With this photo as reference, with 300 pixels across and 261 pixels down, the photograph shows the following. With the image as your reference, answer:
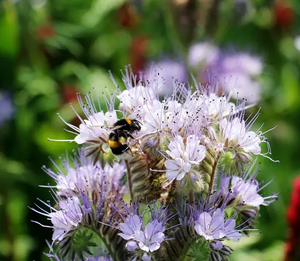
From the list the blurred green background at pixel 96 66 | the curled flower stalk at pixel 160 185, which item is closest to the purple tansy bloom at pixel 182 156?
the curled flower stalk at pixel 160 185

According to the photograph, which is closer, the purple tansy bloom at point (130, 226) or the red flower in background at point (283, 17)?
the purple tansy bloom at point (130, 226)

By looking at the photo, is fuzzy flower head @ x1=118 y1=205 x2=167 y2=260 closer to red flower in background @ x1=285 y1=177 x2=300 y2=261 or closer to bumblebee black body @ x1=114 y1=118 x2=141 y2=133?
bumblebee black body @ x1=114 y1=118 x2=141 y2=133

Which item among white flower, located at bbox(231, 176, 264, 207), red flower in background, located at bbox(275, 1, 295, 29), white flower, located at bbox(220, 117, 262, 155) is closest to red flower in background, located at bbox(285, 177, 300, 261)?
white flower, located at bbox(231, 176, 264, 207)

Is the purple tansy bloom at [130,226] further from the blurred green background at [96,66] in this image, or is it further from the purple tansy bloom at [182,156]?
the blurred green background at [96,66]

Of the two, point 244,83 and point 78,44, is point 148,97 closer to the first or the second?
point 244,83

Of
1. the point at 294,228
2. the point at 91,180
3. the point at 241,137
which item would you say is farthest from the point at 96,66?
the point at 241,137

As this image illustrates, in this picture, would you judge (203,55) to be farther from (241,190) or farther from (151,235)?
(151,235)

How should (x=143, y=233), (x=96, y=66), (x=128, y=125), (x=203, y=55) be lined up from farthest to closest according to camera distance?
(x=96, y=66) < (x=203, y=55) < (x=128, y=125) < (x=143, y=233)

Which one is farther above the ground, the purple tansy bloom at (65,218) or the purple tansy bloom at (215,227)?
the purple tansy bloom at (65,218)
